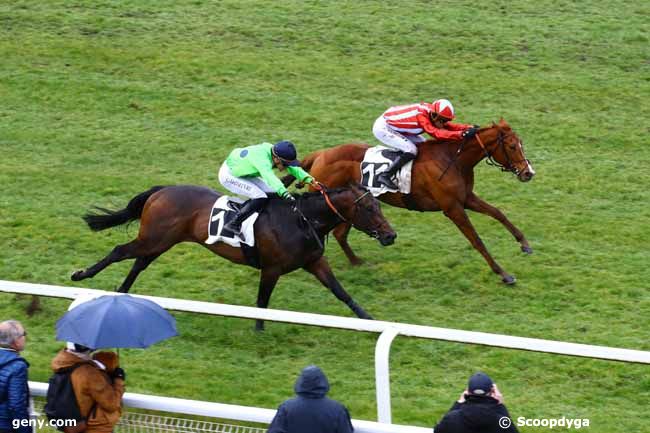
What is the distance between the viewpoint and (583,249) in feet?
34.6

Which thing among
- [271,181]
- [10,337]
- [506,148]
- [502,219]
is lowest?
[502,219]

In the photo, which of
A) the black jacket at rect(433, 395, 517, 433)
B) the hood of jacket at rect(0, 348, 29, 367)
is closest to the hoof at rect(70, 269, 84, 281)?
the hood of jacket at rect(0, 348, 29, 367)

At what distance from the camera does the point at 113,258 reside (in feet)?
30.1

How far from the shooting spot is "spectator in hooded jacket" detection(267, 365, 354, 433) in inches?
211

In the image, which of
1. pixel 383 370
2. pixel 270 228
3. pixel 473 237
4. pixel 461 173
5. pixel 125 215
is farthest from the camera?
pixel 461 173

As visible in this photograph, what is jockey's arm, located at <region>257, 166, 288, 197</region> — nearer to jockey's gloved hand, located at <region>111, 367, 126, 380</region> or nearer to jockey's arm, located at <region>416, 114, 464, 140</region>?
jockey's arm, located at <region>416, 114, 464, 140</region>

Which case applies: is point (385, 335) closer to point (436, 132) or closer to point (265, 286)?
point (265, 286)

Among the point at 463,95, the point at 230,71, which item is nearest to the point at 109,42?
the point at 230,71

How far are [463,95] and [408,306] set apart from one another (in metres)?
4.96

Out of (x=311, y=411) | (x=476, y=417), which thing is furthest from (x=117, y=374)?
(x=476, y=417)

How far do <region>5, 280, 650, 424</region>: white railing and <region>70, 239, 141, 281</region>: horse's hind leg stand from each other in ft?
8.69

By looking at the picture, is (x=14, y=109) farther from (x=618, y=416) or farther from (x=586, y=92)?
(x=618, y=416)

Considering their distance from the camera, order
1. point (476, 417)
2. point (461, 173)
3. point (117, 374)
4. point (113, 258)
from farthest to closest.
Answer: point (461, 173) < point (113, 258) < point (117, 374) < point (476, 417)

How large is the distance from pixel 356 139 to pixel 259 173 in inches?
162
